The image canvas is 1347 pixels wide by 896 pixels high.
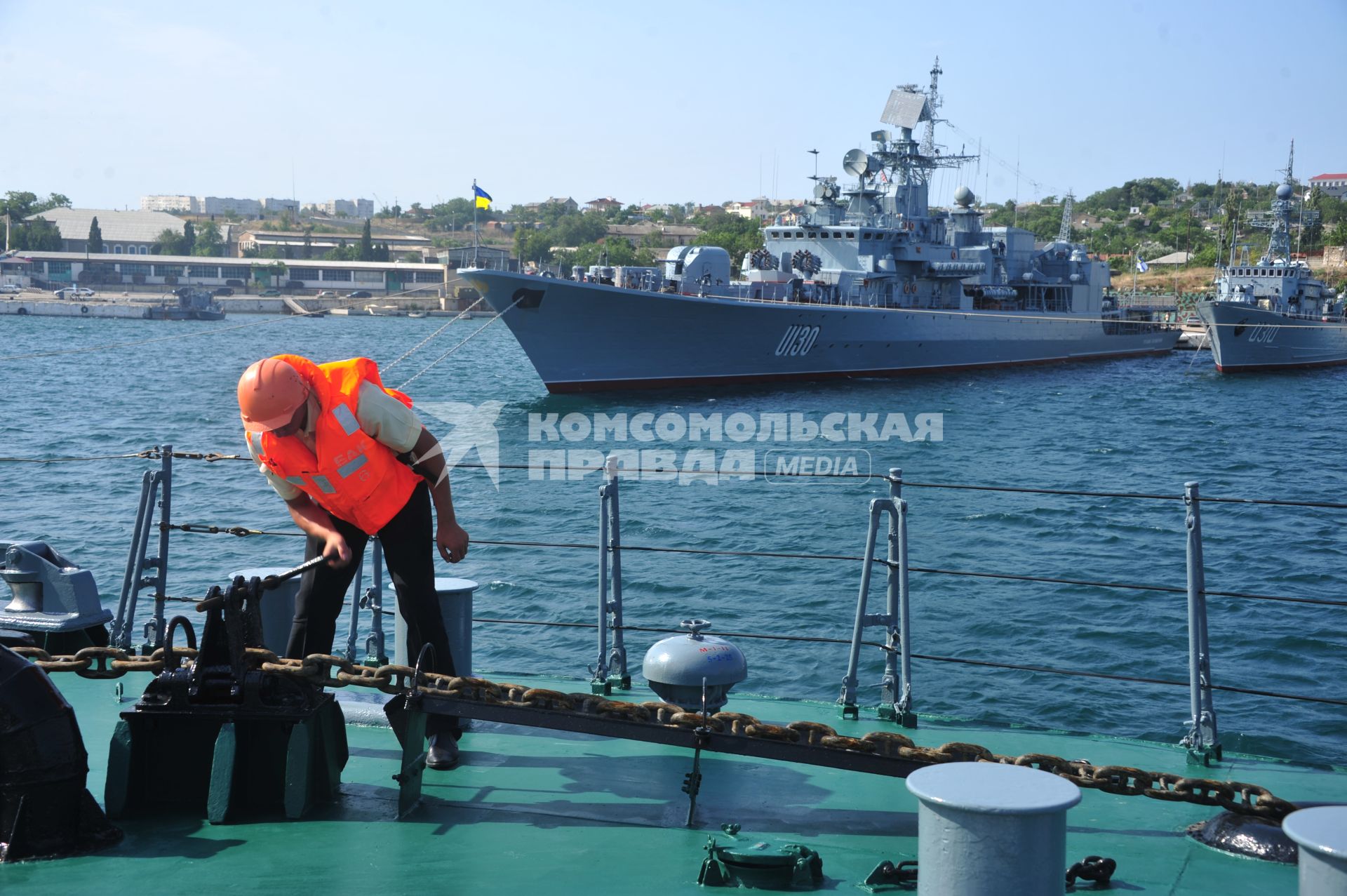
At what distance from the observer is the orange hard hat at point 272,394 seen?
2.98 m

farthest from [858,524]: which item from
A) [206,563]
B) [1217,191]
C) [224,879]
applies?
[1217,191]

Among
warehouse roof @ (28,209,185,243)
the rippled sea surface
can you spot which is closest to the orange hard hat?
the rippled sea surface

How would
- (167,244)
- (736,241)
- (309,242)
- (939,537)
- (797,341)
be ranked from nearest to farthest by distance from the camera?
(939,537) < (797,341) < (736,241) < (167,244) < (309,242)

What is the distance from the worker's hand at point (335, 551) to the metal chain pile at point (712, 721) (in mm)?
258

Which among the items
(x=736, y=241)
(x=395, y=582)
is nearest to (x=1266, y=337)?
(x=736, y=241)

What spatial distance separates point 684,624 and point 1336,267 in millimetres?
91855

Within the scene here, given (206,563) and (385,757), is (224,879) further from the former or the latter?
(206,563)

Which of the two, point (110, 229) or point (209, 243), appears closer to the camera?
point (110, 229)

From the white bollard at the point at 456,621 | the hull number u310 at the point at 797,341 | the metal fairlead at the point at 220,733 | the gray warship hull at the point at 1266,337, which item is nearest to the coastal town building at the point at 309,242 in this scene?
the gray warship hull at the point at 1266,337

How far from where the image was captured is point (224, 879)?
277 cm

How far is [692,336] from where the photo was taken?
110ft

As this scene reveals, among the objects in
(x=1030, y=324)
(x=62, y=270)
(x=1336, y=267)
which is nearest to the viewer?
(x=1030, y=324)

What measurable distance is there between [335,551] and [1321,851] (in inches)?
96.4

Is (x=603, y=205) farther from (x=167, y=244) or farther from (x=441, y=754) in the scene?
(x=441, y=754)
